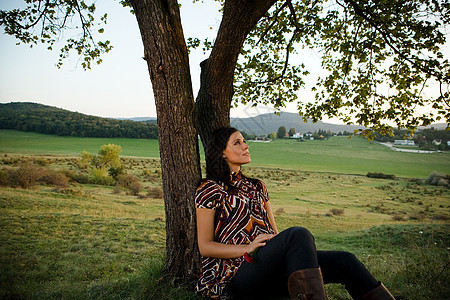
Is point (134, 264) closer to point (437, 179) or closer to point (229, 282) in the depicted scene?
point (229, 282)

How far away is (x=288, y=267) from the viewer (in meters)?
1.98

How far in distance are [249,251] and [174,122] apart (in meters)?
1.68

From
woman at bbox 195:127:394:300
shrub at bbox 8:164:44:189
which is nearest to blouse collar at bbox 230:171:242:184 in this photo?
woman at bbox 195:127:394:300

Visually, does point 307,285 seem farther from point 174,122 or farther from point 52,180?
point 52,180

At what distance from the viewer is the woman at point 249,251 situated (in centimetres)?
197

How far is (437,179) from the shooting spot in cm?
7581

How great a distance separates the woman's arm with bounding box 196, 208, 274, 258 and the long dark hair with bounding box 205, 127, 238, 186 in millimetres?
427

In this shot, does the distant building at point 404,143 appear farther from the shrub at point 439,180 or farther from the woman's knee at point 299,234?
the woman's knee at point 299,234

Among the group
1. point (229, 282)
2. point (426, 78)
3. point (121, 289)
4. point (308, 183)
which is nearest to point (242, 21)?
point (229, 282)

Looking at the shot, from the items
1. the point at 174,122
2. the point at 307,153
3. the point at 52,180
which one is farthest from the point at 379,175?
the point at 174,122

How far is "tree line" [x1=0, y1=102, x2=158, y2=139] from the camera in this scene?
8262cm

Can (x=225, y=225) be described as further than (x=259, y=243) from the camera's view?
Yes

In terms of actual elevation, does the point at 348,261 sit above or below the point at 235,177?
below

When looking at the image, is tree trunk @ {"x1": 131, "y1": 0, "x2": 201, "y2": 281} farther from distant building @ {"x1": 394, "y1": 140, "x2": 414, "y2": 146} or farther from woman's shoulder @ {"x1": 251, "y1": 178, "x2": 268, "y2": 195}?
distant building @ {"x1": 394, "y1": 140, "x2": 414, "y2": 146}
